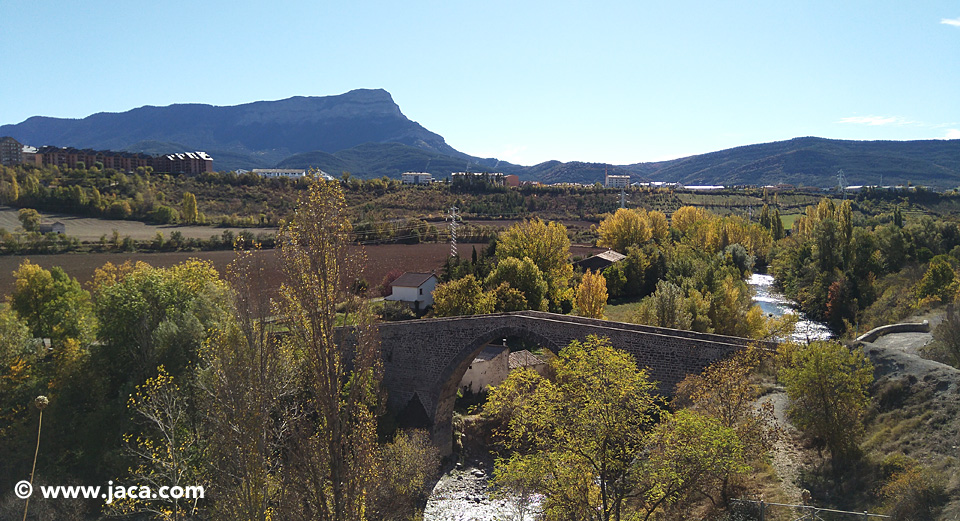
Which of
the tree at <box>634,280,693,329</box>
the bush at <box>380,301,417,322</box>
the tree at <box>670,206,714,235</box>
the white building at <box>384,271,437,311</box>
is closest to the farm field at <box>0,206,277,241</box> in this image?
the white building at <box>384,271,437,311</box>

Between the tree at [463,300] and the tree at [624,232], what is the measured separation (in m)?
31.4

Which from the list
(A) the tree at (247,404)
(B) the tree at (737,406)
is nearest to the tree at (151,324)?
(A) the tree at (247,404)

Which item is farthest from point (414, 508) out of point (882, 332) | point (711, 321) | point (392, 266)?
point (392, 266)

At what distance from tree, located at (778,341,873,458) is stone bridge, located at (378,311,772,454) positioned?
4445 millimetres

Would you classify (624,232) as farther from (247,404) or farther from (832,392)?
(247,404)

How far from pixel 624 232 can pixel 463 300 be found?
33.6 meters

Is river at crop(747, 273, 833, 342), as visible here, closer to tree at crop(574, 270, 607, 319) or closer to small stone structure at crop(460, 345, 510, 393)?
tree at crop(574, 270, 607, 319)

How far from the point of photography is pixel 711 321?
30172 mm

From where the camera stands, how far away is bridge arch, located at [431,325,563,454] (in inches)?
900

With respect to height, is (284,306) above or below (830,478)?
above

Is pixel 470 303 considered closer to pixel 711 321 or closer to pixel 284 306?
pixel 711 321

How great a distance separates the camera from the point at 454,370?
24359mm

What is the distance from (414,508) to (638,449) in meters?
12.0

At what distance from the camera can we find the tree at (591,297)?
115ft
